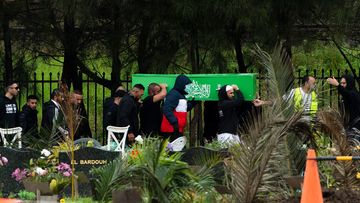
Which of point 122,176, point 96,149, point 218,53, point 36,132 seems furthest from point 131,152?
point 218,53

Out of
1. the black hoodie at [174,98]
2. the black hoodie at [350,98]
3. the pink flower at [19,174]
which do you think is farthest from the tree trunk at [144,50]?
the pink flower at [19,174]

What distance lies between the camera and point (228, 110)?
15023 mm

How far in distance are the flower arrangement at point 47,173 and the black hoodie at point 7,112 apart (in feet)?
12.5

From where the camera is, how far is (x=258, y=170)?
903 centimetres

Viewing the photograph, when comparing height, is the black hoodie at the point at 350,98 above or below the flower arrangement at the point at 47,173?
above

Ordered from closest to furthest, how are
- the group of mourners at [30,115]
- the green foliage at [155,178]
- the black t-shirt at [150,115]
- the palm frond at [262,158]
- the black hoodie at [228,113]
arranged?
the palm frond at [262,158], the green foliage at [155,178], the group of mourners at [30,115], the black hoodie at [228,113], the black t-shirt at [150,115]

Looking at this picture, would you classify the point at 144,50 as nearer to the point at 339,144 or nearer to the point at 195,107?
the point at 195,107

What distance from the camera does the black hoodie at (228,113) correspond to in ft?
49.1

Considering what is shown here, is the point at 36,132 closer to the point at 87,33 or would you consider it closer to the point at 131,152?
the point at 87,33

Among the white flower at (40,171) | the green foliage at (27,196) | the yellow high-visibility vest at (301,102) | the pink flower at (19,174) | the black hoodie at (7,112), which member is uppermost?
the yellow high-visibility vest at (301,102)

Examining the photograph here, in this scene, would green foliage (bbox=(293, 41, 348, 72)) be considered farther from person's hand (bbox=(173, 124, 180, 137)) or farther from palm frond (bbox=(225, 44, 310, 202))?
palm frond (bbox=(225, 44, 310, 202))

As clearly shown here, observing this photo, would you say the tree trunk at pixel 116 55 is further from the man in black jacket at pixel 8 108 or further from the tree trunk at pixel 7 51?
the man in black jacket at pixel 8 108

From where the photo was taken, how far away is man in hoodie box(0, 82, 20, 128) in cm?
1573

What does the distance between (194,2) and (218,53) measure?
1.97 m
